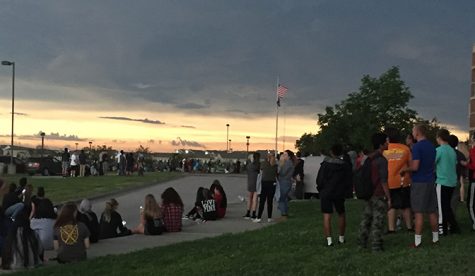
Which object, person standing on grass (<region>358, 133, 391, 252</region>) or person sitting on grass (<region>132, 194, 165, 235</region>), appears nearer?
person standing on grass (<region>358, 133, 391, 252</region>)

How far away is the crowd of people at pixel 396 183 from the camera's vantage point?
9430mm

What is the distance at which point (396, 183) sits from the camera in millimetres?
10688

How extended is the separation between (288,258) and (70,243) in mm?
3885

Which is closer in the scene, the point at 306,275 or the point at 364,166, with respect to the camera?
the point at 306,275

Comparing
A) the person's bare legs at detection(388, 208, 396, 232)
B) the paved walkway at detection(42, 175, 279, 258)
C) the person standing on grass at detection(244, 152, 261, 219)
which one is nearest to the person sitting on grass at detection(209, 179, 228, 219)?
the paved walkway at detection(42, 175, 279, 258)

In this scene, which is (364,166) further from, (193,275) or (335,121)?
(335,121)

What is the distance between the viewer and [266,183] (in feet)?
53.2

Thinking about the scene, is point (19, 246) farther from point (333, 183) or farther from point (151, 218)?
point (333, 183)

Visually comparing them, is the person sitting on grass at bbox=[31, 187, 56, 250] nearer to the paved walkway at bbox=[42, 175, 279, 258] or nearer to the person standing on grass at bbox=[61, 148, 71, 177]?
the paved walkway at bbox=[42, 175, 279, 258]

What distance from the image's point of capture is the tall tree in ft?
212

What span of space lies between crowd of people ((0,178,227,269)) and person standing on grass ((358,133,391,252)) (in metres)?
4.87

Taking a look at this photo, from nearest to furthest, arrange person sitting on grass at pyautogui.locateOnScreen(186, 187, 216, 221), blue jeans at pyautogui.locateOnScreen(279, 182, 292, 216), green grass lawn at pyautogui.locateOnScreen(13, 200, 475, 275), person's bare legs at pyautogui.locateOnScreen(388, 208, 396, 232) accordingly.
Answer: green grass lawn at pyautogui.locateOnScreen(13, 200, 475, 275)
person's bare legs at pyautogui.locateOnScreen(388, 208, 396, 232)
blue jeans at pyautogui.locateOnScreen(279, 182, 292, 216)
person sitting on grass at pyautogui.locateOnScreen(186, 187, 216, 221)

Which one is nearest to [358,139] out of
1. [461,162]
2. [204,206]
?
[204,206]

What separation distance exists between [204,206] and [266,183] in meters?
1.92
